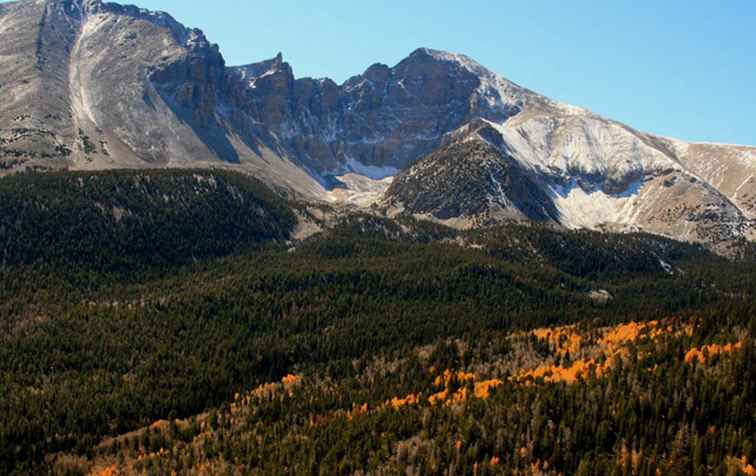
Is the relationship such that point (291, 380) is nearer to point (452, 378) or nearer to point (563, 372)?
point (452, 378)

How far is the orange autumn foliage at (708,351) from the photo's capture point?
125m

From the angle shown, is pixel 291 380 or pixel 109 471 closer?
pixel 109 471

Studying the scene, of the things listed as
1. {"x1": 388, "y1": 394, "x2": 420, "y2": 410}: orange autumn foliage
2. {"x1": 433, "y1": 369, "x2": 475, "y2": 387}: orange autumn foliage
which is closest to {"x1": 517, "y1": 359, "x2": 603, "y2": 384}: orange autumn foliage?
{"x1": 433, "y1": 369, "x2": 475, "y2": 387}: orange autumn foliage

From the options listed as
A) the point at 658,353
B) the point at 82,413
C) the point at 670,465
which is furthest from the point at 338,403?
the point at 670,465

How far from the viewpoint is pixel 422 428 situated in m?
128

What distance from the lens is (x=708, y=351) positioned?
12750 centimetres

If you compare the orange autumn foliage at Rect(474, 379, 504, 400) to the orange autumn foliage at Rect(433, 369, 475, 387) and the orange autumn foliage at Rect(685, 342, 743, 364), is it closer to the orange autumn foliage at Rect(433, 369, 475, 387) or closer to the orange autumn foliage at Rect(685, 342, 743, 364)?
the orange autumn foliage at Rect(433, 369, 475, 387)

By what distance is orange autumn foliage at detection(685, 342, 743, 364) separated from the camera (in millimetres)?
125000

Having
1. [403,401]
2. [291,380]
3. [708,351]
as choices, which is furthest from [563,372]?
[291,380]

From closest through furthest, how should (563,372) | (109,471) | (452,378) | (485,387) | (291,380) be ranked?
(109,471) → (563,372) → (485,387) → (452,378) → (291,380)

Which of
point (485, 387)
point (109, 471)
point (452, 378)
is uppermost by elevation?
point (485, 387)

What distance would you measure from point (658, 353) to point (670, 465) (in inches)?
1486

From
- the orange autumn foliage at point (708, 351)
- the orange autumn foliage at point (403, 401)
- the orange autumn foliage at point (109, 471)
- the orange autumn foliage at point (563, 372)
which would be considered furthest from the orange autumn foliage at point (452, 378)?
the orange autumn foliage at point (109, 471)

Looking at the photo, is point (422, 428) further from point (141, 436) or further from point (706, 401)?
point (141, 436)
